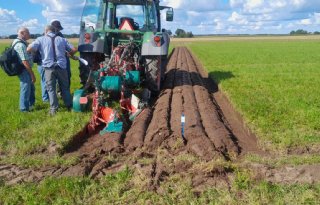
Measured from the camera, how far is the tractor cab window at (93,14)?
9.90m

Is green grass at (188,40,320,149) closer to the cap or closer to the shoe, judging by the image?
the shoe

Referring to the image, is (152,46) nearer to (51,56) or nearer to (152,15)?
(152,15)

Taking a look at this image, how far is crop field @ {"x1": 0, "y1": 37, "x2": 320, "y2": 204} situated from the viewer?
4.04 metres

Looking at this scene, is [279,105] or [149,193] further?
[279,105]

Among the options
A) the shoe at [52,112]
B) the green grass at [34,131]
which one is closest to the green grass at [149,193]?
the green grass at [34,131]

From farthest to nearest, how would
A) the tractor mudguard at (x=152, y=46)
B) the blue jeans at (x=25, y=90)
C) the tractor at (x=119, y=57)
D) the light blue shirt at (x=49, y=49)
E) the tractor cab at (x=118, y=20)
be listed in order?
1. the tractor cab at (x=118, y=20)
2. the tractor mudguard at (x=152, y=46)
3. the blue jeans at (x=25, y=90)
4. the tractor at (x=119, y=57)
5. the light blue shirt at (x=49, y=49)

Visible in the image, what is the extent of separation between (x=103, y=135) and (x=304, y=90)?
21.0ft

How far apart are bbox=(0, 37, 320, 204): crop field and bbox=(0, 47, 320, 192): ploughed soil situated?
1 cm

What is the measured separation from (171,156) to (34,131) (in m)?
2.44

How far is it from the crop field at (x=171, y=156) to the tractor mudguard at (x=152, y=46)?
1.08 m

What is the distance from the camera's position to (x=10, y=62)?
764cm

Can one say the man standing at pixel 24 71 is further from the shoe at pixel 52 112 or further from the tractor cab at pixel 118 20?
the tractor cab at pixel 118 20

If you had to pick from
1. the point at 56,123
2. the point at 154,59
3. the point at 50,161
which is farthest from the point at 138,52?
the point at 50,161

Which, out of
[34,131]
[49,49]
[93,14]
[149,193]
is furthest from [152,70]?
[149,193]
